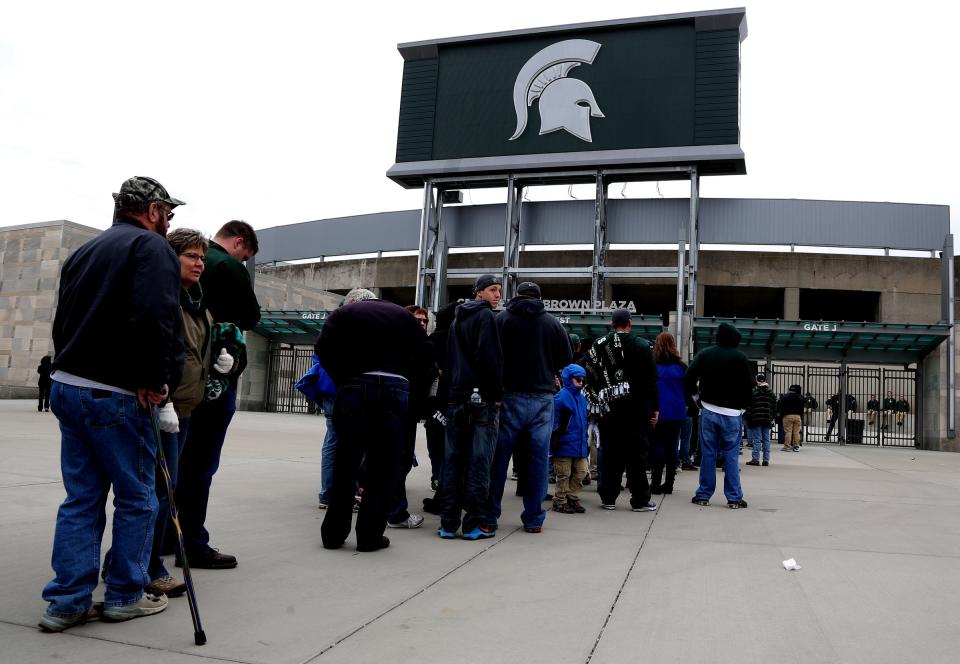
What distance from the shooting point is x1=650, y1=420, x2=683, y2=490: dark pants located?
7699 millimetres

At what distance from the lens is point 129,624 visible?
9.61 feet

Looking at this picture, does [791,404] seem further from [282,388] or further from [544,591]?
[282,388]

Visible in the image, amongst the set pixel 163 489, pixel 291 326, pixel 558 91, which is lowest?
pixel 163 489

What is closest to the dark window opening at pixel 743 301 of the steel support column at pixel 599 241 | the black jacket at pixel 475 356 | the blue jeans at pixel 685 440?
the steel support column at pixel 599 241

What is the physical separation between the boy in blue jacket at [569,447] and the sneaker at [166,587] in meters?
3.56

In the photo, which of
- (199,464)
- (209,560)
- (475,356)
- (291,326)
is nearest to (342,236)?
(291,326)

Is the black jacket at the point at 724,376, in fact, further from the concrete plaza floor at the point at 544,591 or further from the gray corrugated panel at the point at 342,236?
the gray corrugated panel at the point at 342,236

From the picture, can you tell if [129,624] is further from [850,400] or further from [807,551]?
[850,400]

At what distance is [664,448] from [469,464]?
3.49 meters

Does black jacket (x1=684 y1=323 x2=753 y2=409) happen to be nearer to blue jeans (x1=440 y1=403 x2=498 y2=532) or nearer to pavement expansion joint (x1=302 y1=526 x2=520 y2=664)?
blue jeans (x1=440 y1=403 x2=498 y2=532)

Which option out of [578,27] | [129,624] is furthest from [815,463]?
[578,27]

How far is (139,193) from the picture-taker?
3115 mm

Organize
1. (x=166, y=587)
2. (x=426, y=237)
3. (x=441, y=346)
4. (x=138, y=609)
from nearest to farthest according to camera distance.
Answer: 1. (x=138, y=609)
2. (x=166, y=587)
3. (x=441, y=346)
4. (x=426, y=237)

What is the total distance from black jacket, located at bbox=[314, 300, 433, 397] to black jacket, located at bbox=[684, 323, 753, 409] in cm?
369
